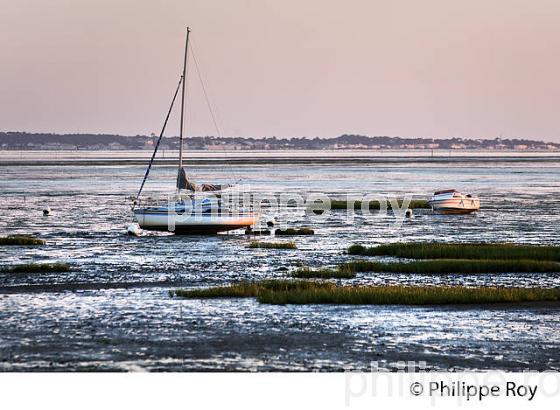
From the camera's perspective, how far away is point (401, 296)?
2964 cm

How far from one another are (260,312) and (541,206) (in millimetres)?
53155

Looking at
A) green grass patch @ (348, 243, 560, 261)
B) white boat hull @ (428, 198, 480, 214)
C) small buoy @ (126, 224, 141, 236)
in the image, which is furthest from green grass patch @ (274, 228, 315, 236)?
white boat hull @ (428, 198, 480, 214)

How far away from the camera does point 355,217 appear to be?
6731cm

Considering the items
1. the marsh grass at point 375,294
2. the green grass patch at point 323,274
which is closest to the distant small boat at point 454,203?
the green grass patch at point 323,274

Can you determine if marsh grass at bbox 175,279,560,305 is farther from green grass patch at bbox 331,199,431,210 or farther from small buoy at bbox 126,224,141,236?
green grass patch at bbox 331,199,431,210

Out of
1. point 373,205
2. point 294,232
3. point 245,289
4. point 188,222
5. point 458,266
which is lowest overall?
point 373,205

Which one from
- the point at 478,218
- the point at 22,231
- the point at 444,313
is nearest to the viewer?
the point at 444,313

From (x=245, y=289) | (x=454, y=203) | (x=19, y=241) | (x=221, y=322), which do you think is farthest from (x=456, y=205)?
(x=221, y=322)

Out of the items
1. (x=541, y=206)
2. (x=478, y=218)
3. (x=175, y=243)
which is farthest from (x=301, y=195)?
(x=175, y=243)

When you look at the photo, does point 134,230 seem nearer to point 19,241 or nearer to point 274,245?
point 19,241

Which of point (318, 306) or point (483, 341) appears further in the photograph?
point (318, 306)

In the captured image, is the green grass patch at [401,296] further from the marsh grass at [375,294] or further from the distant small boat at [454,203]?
the distant small boat at [454,203]

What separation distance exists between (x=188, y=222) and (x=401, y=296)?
25074mm
